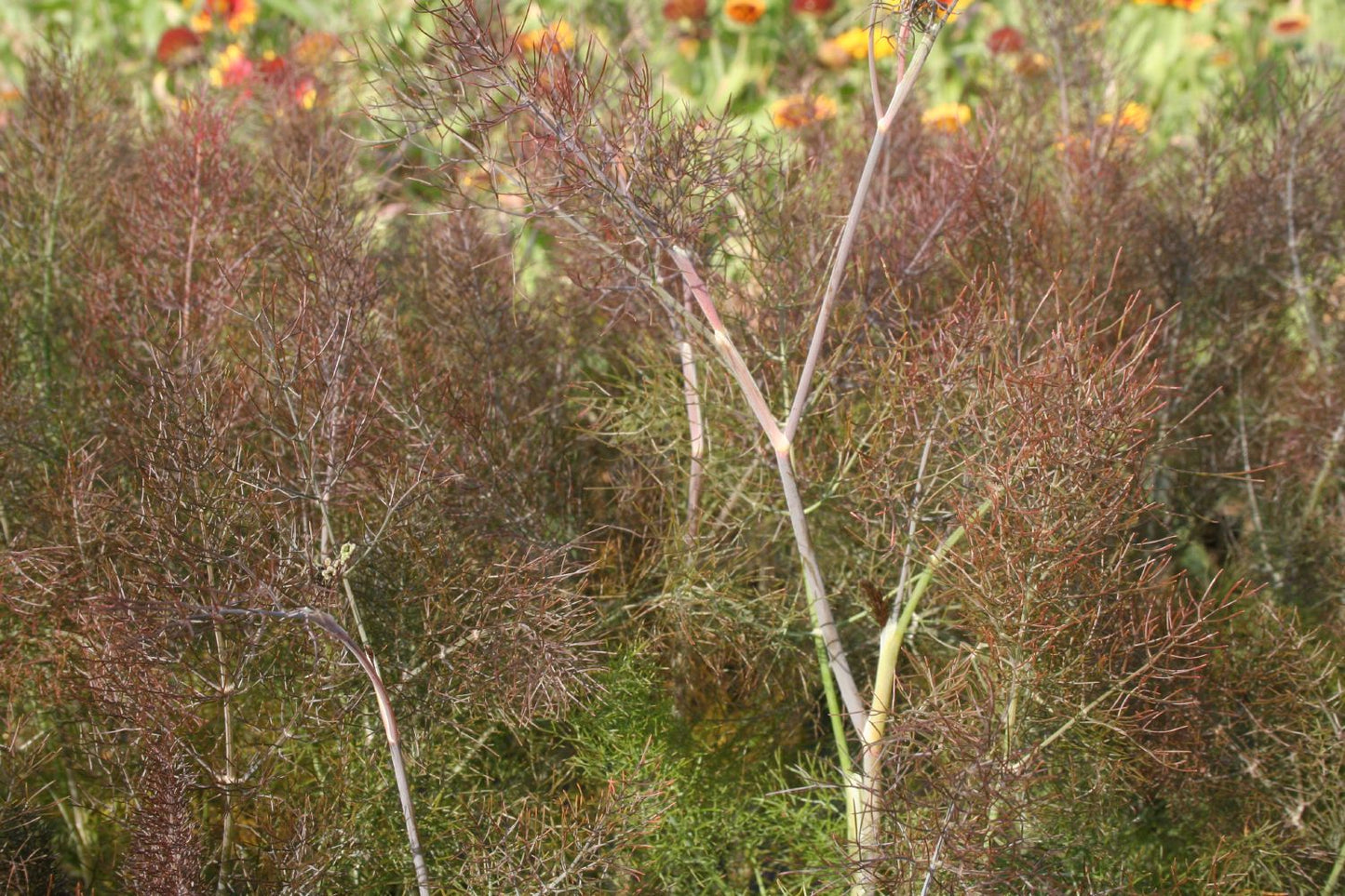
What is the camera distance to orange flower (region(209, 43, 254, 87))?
6.48 ft

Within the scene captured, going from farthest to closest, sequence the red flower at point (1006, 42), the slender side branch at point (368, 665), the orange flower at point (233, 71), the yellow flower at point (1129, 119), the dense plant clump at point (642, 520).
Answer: the red flower at point (1006, 42)
the orange flower at point (233, 71)
the yellow flower at point (1129, 119)
the dense plant clump at point (642, 520)
the slender side branch at point (368, 665)

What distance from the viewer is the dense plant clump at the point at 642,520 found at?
95cm

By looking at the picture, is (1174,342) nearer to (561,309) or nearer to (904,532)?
(904,532)

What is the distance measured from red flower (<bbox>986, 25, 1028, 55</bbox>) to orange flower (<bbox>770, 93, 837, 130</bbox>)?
0.33m

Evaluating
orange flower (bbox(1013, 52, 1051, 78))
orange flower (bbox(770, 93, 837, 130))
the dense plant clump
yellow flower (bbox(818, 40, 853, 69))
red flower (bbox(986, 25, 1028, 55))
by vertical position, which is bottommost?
the dense plant clump

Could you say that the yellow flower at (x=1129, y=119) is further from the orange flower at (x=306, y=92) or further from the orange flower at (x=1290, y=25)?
the orange flower at (x=1290, y=25)

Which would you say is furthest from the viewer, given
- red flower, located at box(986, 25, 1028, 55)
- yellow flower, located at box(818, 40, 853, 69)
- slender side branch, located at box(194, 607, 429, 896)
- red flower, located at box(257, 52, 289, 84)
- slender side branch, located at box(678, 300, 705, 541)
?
yellow flower, located at box(818, 40, 853, 69)

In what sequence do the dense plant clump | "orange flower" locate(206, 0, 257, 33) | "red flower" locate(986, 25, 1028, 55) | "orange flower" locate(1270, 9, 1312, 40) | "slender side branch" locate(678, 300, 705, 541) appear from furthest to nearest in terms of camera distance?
"orange flower" locate(1270, 9, 1312, 40)
"orange flower" locate(206, 0, 257, 33)
"red flower" locate(986, 25, 1028, 55)
"slender side branch" locate(678, 300, 705, 541)
the dense plant clump

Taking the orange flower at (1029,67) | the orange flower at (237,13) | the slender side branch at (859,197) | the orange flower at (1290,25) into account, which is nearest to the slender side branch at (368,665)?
the slender side branch at (859,197)

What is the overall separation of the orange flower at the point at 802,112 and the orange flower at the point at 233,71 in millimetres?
824

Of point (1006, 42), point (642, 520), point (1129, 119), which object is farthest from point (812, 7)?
point (642, 520)

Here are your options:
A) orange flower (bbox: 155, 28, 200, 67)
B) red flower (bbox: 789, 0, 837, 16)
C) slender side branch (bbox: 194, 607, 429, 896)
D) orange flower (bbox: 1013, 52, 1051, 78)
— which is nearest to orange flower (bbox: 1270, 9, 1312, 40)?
red flower (bbox: 789, 0, 837, 16)

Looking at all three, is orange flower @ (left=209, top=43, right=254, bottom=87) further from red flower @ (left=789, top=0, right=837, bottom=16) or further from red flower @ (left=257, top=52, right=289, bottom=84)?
red flower @ (left=789, top=0, right=837, bottom=16)

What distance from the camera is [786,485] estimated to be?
3.22 ft
